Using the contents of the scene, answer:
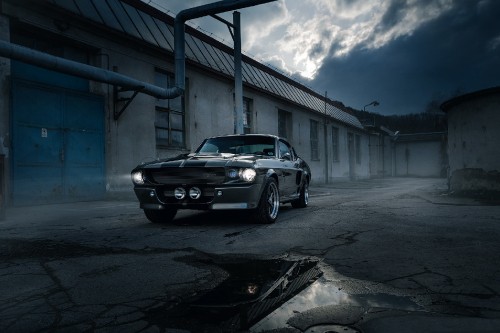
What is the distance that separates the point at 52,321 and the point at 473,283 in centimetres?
254

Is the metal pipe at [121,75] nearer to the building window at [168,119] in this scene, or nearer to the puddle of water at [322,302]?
the building window at [168,119]

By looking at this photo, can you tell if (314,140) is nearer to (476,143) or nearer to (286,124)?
(286,124)

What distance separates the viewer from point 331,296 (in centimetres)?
233

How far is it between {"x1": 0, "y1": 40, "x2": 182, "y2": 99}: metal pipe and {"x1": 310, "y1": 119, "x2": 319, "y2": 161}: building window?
1462 cm

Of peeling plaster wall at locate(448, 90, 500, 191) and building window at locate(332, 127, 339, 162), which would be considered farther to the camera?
building window at locate(332, 127, 339, 162)

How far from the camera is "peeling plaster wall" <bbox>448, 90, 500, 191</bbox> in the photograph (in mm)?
9969

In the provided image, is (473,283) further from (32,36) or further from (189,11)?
(189,11)

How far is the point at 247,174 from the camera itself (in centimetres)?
505

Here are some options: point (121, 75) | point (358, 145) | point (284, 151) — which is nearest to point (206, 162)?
point (284, 151)

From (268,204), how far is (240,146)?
152cm

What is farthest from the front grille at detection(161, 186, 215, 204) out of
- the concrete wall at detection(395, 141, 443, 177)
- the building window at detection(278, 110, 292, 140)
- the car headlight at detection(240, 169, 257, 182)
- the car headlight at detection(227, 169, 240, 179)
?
the concrete wall at detection(395, 141, 443, 177)

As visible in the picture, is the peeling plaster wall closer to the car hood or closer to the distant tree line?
the car hood

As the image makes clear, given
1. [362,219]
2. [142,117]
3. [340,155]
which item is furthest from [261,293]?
[340,155]

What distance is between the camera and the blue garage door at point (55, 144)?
26.7 ft
